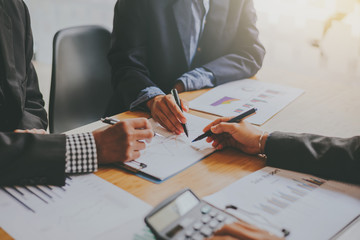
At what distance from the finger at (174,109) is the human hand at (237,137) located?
0.11m

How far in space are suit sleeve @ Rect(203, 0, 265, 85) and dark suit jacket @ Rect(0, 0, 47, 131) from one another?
784mm

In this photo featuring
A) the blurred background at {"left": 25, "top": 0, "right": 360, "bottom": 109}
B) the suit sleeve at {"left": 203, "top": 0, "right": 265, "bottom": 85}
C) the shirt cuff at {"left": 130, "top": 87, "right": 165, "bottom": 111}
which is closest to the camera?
the shirt cuff at {"left": 130, "top": 87, "right": 165, "bottom": 111}

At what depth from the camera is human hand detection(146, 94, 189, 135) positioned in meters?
1.09

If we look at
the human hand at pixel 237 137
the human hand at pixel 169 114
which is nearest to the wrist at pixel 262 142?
the human hand at pixel 237 137

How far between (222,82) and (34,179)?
1018 millimetres

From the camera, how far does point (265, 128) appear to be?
3.77ft

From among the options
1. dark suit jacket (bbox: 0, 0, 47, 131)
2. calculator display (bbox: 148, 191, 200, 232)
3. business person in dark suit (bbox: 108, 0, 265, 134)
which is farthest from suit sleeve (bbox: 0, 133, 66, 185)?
business person in dark suit (bbox: 108, 0, 265, 134)

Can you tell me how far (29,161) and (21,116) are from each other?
0.51 metres

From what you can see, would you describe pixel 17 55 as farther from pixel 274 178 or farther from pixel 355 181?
pixel 355 181

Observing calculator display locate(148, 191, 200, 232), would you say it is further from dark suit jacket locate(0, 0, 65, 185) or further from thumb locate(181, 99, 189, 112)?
thumb locate(181, 99, 189, 112)

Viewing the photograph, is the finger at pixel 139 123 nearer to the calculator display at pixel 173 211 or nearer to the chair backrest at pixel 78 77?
the calculator display at pixel 173 211

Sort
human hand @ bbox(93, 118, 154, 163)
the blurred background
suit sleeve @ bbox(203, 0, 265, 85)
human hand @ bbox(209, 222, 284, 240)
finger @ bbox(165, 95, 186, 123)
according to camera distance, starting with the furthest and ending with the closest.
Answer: the blurred background, suit sleeve @ bbox(203, 0, 265, 85), finger @ bbox(165, 95, 186, 123), human hand @ bbox(93, 118, 154, 163), human hand @ bbox(209, 222, 284, 240)

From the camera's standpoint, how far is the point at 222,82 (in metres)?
1.59

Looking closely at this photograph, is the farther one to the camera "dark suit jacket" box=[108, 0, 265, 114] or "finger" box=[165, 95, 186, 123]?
"dark suit jacket" box=[108, 0, 265, 114]
